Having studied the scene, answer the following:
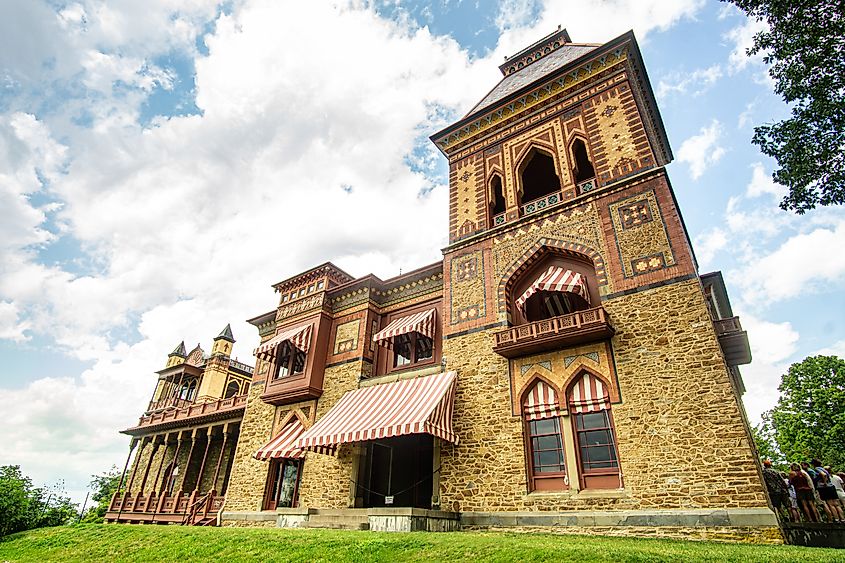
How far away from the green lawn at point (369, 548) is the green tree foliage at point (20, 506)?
4.26 m

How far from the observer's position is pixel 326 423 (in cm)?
1585

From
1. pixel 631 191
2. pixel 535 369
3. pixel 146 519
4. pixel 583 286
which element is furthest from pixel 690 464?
pixel 146 519

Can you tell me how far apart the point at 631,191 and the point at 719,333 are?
4.85 m

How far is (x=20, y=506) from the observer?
17875 mm

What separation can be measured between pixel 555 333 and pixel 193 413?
74.3 ft

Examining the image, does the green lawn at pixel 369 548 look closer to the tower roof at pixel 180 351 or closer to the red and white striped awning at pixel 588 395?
the red and white striped awning at pixel 588 395

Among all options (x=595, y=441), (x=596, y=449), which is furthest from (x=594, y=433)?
(x=596, y=449)

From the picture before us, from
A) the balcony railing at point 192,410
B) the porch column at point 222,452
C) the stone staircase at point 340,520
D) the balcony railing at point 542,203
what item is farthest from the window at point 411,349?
the porch column at point 222,452

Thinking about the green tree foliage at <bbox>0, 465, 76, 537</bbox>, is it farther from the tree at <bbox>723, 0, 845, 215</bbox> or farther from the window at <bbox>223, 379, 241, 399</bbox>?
the tree at <bbox>723, 0, 845, 215</bbox>

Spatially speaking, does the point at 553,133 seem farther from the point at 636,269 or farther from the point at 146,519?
the point at 146,519

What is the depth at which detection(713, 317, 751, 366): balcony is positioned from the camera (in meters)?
13.0

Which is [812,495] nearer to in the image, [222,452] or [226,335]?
[222,452]

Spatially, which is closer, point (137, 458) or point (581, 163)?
point (581, 163)

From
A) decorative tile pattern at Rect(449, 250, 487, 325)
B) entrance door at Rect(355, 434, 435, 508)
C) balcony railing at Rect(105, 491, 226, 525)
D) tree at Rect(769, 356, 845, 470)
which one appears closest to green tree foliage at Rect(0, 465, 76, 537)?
balcony railing at Rect(105, 491, 226, 525)
